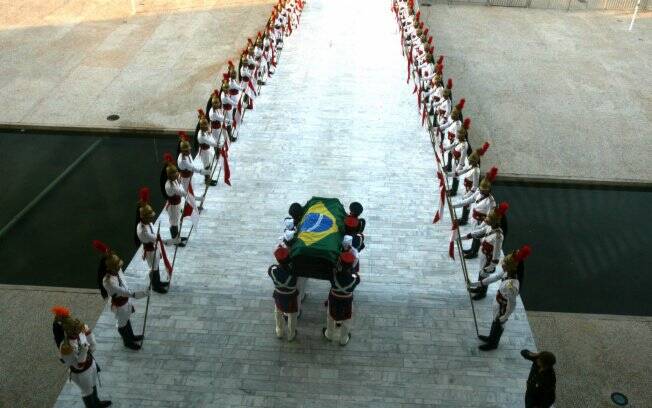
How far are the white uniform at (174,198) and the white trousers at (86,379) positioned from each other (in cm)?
260

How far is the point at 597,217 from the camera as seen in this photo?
9.47 metres

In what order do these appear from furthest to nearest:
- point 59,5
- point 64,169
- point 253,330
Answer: point 59,5, point 64,169, point 253,330

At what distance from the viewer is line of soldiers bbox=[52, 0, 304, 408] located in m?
4.99

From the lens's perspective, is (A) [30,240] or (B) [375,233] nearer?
(B) [375,233]

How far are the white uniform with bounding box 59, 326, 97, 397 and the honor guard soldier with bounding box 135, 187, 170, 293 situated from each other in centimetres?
147

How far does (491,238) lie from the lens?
6305mm

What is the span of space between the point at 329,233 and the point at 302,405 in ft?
6.23

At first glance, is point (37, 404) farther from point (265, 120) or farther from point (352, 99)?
point (352, 99)

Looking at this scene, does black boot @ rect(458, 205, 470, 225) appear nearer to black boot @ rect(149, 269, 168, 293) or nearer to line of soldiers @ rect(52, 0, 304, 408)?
line of soldiers @ rect(52, 0, 304, 408)

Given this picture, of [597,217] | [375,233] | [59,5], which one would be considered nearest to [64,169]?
[375,233]

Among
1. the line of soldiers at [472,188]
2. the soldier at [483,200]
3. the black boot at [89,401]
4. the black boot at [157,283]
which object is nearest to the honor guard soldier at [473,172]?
the line of soldiers at [472,188]

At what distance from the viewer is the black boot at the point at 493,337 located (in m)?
6.03

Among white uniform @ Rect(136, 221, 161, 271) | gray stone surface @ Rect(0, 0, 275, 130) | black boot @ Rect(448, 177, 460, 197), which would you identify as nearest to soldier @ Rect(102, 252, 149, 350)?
white uniform @ Rect(136, 221, 161, 271)

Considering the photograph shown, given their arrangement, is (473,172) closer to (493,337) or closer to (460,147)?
(460,147)
